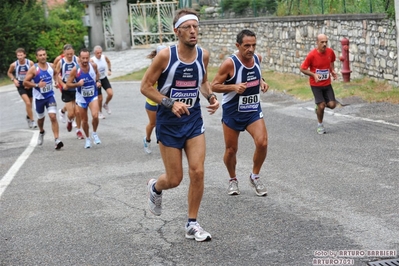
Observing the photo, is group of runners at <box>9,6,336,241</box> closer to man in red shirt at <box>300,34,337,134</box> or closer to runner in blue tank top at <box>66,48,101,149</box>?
runner in blue tank top at <box>66,48,101,149</box>

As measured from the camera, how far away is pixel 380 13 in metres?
18.5

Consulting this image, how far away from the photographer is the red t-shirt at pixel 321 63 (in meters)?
14.2

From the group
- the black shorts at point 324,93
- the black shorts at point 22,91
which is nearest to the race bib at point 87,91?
the black shorts at point 324,93

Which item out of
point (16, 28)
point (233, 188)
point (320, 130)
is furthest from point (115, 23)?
point (233, 188)

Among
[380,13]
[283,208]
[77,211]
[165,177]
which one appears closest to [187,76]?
[165,177]

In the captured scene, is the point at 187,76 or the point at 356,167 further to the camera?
the point at 356,167

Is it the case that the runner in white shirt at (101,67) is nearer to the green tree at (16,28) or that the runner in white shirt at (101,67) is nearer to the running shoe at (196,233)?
the running shoe at (196,233)

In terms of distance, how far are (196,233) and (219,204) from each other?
156 centimetres

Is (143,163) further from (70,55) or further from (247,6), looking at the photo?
(247,6)

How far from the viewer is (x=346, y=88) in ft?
63.2

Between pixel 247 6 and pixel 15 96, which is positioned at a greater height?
pixel 247 6

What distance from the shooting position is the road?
265 inches

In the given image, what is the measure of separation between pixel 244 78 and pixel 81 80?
20.1 feet

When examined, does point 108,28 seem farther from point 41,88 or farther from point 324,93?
point 324,93
